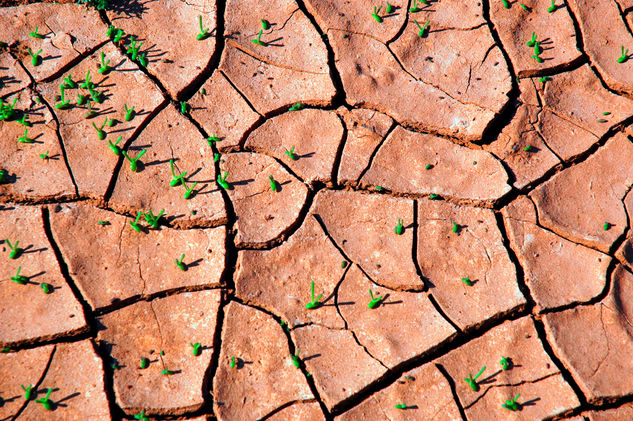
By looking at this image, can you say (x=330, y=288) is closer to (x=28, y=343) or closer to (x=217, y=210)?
(x=217, y=210)

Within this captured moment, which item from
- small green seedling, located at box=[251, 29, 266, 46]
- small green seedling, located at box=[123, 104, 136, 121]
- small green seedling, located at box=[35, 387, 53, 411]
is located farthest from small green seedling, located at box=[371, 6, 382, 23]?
small green seedling, located at box=[35, 387, 53, 411]

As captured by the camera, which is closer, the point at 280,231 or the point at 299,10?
the point at 280,231

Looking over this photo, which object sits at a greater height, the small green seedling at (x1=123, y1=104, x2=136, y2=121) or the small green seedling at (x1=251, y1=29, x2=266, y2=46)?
the small green seedling at (x1=251, y1=29, x2=266, y2=46)

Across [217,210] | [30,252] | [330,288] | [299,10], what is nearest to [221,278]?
[217,210]

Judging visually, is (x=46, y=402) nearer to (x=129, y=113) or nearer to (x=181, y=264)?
(x=181, y=264)

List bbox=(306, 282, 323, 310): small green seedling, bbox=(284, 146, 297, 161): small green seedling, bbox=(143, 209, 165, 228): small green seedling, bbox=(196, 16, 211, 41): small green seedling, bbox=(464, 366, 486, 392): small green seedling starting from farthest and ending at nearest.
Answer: bbox=(196, 16, 211, 41): small green seedling, bbox=(284, 146, 297, 161): small green seedling, bbox=(143, 209, 165, 228): small green seedling, bbox=(306, 282, 323, 310): small green seedling, bbox=(464, 366, 486, 392): small green seedling

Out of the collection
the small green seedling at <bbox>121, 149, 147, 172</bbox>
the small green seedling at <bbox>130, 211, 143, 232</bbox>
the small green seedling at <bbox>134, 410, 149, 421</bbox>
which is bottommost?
the small green seedling at <bbox>134, 410, 149, 421</bbox>

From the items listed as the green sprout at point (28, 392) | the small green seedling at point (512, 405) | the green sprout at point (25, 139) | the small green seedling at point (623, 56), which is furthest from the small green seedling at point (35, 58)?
the small green seedling at point (623, 56)

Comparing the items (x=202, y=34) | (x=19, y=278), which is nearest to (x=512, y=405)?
(x=19, y=278)

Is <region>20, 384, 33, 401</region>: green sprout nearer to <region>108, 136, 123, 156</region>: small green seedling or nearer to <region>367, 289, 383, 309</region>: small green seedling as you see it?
<region>108, 136, 123, 156</region>: small green seedling
